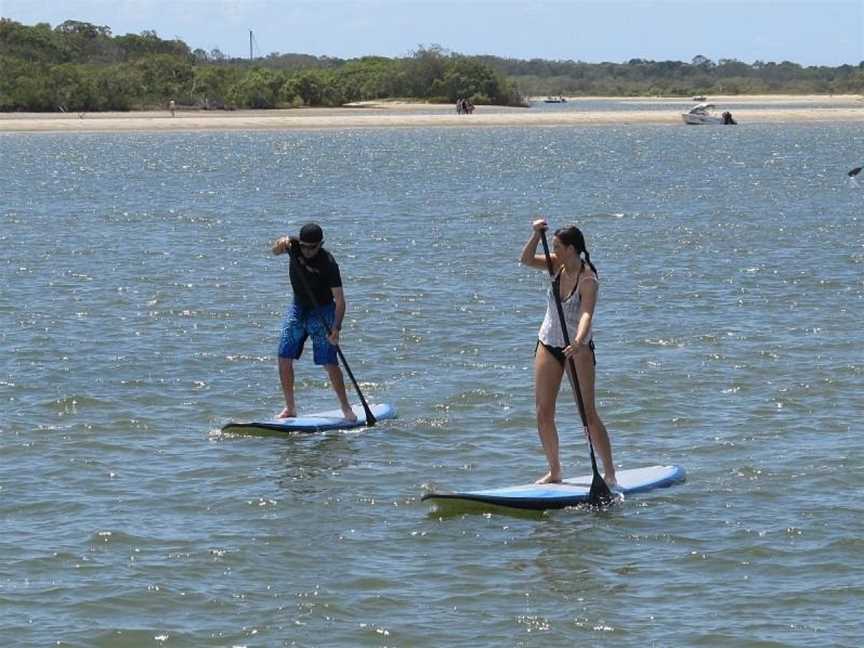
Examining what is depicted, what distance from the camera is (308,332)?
42.4 ft

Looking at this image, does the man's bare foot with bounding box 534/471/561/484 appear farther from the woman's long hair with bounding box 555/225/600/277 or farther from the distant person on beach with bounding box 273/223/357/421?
the distant person on beach with bounding box 273/223/357/421

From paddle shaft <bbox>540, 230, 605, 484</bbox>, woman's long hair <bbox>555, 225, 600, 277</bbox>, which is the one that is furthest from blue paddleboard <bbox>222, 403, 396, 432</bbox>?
woman's long hair <bbox>555, 225, 600, 277</bbox>

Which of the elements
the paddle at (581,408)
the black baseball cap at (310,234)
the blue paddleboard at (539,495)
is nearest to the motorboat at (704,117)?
the black baseball cap at (310,234)

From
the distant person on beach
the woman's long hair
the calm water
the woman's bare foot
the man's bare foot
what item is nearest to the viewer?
the calm water

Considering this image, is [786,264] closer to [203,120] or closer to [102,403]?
[102,403]

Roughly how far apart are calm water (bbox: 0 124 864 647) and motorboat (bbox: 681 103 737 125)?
53804mm

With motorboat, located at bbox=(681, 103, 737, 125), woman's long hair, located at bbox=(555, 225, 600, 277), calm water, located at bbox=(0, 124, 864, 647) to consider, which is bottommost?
motorboat, located at bbox=(681, 103, 737, 125)

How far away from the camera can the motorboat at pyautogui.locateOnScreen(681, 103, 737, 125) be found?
274ft

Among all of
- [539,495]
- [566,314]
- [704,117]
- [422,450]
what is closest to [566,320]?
[566,314]

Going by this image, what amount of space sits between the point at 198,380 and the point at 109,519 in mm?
4957

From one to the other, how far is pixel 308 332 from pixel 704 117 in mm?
72926

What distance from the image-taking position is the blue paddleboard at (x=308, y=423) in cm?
1293

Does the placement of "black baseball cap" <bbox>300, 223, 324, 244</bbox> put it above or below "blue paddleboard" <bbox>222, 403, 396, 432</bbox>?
above

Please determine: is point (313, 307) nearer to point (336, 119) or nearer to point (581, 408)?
point (581, 408)
